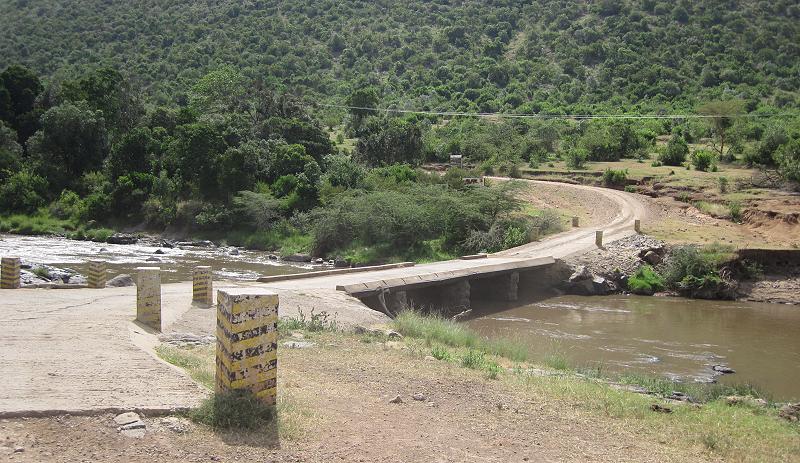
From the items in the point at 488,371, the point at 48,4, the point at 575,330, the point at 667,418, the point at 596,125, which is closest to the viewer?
the point at 667,418

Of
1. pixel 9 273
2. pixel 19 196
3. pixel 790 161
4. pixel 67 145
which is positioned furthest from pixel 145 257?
pixel 790 161

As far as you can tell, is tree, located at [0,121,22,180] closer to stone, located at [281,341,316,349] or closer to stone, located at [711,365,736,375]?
Result: stone, located at [281,341,316,349]

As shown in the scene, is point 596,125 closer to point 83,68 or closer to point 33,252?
point 33,252

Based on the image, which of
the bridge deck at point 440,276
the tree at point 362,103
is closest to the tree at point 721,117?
the bridge deck at point 440,276

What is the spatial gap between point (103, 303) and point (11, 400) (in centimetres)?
904

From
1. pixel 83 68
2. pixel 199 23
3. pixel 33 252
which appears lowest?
pixel 33 252

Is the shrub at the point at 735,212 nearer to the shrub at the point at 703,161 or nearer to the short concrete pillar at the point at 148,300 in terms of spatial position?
the shrub at the point at 703,161

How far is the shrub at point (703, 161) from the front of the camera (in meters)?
52.9

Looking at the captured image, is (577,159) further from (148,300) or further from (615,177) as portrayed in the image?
(148,300)

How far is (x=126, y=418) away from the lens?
337 inches

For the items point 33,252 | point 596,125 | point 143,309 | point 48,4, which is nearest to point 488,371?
point 143,309

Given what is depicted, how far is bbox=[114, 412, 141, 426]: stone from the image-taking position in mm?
8469

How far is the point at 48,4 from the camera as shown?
427 ft

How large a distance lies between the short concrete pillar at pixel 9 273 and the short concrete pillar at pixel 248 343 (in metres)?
13.2
